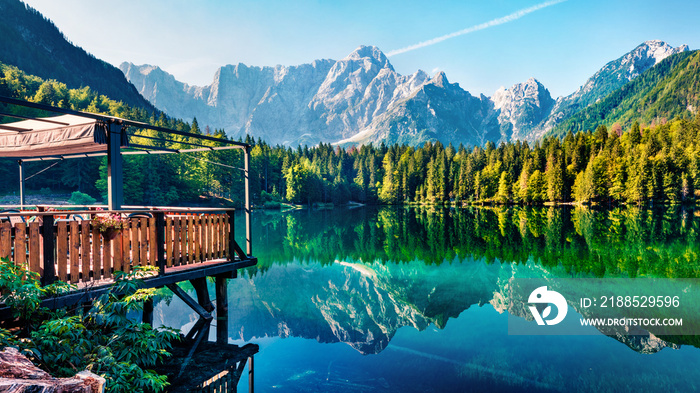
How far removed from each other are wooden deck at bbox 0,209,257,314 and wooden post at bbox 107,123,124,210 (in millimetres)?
403

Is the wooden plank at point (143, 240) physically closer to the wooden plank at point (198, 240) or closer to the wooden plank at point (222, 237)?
the wooden plank at point (198, 240)

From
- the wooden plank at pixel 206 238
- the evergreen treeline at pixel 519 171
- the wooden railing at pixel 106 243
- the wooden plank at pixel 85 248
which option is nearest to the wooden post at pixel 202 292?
the wooden railing at pixel 106 243

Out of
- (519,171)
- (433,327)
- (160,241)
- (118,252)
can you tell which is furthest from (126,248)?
(519,171)

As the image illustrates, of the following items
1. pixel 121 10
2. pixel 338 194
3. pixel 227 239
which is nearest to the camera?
pixel 227 239

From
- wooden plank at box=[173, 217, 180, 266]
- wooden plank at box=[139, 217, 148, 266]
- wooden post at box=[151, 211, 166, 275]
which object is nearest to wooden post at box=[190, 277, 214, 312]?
wooden plank at box=[173, 217, 180, 266]

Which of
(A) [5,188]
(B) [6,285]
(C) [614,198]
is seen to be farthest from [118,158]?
(C) [614,198]

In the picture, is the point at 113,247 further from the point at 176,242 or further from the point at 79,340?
the point at 79,340

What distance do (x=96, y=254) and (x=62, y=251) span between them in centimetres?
66

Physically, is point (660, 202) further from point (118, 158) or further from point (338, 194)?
point (118, 158)

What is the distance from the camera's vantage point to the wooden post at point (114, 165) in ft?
26.3

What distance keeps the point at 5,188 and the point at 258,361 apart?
74.6 meters

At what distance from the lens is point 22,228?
5.98 metres

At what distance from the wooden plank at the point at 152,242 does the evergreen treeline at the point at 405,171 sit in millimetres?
52594

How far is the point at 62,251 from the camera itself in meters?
6.34
